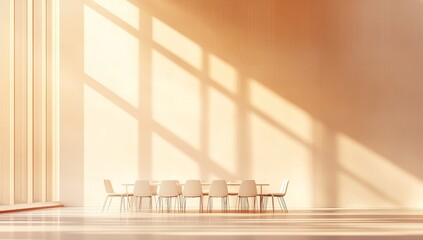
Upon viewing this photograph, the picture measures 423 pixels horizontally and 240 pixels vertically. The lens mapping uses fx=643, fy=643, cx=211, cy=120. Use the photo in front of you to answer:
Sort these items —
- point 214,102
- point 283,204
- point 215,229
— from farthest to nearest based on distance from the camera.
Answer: point 214,102 → point 283,204 → point 215,229

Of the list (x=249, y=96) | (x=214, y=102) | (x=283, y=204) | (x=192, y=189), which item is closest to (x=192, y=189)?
(x=192, y=189)

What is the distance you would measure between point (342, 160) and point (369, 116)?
4.03 feet

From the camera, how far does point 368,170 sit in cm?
1516

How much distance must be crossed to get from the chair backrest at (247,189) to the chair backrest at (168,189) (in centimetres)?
134

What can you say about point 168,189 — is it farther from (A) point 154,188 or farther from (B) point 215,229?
(B) point 215,229

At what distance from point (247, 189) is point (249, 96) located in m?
3.14

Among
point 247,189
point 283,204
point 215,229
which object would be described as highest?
point 247,189

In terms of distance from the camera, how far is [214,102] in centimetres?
1577

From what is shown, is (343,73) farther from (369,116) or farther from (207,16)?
(207,16)

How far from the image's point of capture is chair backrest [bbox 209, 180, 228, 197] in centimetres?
1325

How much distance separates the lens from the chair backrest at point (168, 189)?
13273 millimetres

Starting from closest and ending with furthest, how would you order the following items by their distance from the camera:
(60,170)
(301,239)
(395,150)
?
(301,239) → (395,150) → (60,170)

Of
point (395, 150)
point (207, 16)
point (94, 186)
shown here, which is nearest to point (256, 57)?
point (207, 16)

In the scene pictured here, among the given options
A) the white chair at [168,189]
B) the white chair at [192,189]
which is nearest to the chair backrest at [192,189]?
the white chair at [192,189]
